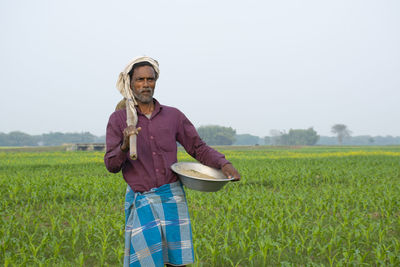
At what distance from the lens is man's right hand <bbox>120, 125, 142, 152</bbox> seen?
1997mm

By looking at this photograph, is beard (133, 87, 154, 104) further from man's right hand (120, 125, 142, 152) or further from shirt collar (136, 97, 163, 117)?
man's right hand (120, 125, 142, 152)

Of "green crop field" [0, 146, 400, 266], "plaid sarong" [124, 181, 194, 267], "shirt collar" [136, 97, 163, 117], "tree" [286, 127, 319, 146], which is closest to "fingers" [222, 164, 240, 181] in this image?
"plaid sarong" [124, 181, 194, 267]

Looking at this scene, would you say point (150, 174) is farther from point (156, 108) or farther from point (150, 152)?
point (156, 108)

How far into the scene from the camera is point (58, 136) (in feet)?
430

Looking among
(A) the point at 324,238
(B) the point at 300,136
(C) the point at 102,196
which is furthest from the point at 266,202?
(B) the point at 300,136

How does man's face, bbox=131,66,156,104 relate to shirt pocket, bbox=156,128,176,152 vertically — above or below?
above

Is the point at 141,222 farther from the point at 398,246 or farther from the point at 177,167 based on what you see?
the point at 398,246

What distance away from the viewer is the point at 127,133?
2.01 metres

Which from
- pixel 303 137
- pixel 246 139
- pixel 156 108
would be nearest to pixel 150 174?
pixel 156 108

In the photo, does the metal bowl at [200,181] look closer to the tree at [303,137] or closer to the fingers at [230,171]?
the fingers at [230,171]

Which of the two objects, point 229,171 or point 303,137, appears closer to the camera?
point 229,171

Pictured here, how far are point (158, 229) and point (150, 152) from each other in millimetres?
481

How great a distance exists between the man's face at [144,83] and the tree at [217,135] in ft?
311

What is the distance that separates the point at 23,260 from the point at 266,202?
16.0 feet
